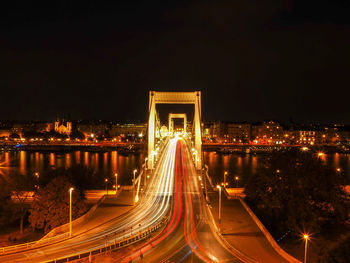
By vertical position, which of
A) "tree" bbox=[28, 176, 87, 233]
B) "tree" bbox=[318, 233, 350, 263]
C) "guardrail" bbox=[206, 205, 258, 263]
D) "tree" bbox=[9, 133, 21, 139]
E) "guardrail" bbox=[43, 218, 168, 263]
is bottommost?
"guardrail" bbox=[206, 205, 258, 263]

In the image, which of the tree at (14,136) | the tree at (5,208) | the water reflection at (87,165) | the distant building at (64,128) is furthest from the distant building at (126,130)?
the tree at (5,208)

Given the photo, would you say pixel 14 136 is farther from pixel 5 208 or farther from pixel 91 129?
pixel 5 208

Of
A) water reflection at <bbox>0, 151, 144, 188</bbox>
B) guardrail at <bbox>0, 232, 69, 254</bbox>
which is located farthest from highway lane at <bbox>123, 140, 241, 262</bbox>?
water reflection at <bbox>0, 151, 144, 188</bbox>

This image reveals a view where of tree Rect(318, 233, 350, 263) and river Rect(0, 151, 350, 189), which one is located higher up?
tree Rect(318, 233, 350, 263)

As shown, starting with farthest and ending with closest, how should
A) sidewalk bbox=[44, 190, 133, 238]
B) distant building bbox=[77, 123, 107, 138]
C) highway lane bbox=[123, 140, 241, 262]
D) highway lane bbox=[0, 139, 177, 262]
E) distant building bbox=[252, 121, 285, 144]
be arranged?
1. distant building bbox=[77, 123, 107, 138]
2. distant building bbox=[252, 121, 285, 144]
3. sidewalk bbox=[44, 190, 133, 238]
4. highway lane bbox=[123, 140, 241, 262]
5. highway lane bbox=[0, 139, 177, 262]

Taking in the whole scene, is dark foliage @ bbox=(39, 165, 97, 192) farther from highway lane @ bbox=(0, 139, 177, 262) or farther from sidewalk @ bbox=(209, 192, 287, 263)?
sidewalk @ bbox=(209, 192, 287, 263)

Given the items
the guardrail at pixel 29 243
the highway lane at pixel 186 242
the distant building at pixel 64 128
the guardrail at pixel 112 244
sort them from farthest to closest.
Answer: the distant building at pixel 64 128 < the guardrail at pixel 29 243 < the highway lane at pixel 186 242 < the guardrail at pixel 112 244

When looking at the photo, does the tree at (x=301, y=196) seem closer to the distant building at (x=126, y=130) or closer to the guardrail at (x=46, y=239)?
the guardrail at (x=46, y=239)

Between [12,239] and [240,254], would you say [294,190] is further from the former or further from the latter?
[12,239]
